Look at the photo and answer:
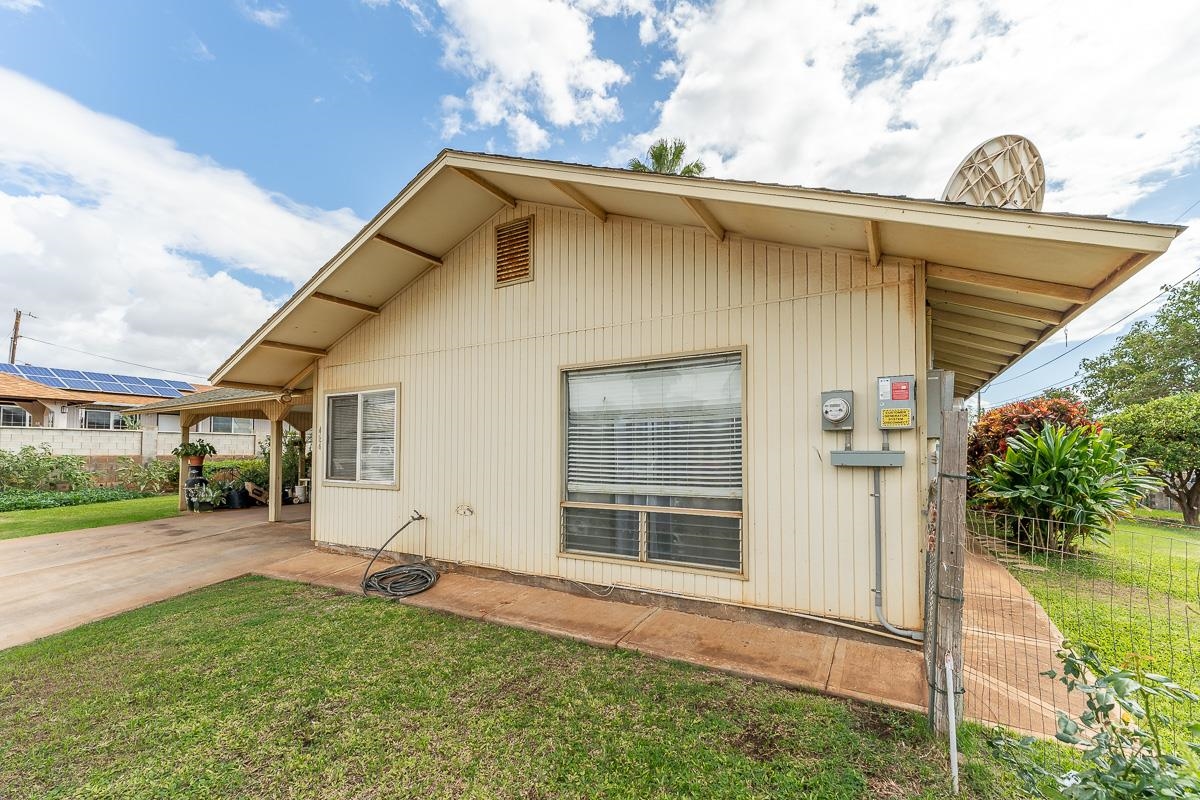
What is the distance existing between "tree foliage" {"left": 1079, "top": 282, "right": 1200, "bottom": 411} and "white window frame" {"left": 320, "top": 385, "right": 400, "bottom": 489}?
→ 2557 centimetres

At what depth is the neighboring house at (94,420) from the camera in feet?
46.1

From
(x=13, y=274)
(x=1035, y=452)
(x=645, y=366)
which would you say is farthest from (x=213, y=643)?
(x=13, y=274)

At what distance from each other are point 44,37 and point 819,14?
1233 centimetres

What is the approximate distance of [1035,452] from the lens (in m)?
5.93

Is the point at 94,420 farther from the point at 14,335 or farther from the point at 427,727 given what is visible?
the point at 427,727

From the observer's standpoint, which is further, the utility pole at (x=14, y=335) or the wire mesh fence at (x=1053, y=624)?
the utility pole at (x=14, y=335)

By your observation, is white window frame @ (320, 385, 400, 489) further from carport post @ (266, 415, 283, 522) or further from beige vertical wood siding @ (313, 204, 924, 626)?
carport post @ (266, 415, 283, 522)

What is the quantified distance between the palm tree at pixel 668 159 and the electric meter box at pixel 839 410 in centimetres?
1223

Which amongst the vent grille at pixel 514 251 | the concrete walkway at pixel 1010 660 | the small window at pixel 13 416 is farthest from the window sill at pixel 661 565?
the small window at pixel 13 416

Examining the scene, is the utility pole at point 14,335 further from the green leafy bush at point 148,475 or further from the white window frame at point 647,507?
the white window frame at point 647,507

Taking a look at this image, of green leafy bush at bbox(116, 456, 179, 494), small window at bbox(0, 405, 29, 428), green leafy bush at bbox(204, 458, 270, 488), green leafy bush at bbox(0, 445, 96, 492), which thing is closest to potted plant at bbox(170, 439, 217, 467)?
green leafy bush at bbox(204, 458, 270, 488)

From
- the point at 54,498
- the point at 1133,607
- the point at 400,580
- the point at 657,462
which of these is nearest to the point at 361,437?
the point at 400,580

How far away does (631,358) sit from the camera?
14.4 ft

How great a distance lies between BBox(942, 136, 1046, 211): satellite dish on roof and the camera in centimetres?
374
